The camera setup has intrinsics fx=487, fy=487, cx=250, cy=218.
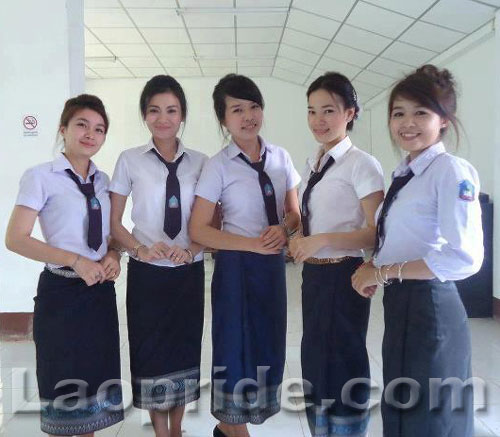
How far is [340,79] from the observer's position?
1.76 metres

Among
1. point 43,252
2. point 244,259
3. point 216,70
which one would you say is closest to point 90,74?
point 216,70

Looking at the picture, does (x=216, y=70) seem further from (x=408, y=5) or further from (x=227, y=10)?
(x=408, y=5)

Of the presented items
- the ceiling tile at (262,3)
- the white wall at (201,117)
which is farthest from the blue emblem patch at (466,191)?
the white wall at (201,117)

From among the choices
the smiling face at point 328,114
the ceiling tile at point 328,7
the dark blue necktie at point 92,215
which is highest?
the ceiling tile at point 328,7

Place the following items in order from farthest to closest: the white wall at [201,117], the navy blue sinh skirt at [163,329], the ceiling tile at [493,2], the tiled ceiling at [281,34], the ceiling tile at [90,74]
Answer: the white wall at [201,117], the ceiling tile at [90,74], the tiled ceiling at [281,34], the ceiling tile at [493,2], the navy blue sinh skirt at [163,329]

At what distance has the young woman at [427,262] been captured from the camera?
1.37 meters

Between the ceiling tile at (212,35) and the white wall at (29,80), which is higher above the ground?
the ceiling tile at (212,35)

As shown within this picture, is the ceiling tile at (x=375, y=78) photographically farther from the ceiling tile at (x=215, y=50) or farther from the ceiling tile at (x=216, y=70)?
the ceiling tile at (x=216, y=70)

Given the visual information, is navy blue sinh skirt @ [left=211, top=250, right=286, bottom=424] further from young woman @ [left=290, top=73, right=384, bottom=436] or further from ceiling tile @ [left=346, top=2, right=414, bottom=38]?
ceiling tile @ [left=346, top=2, right=414, bottom=38]

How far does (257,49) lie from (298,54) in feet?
2.01

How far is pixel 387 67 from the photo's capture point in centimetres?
674

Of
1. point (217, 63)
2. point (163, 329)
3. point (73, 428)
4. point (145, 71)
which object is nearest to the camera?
point (73, 428)

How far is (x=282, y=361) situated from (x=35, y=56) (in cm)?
311

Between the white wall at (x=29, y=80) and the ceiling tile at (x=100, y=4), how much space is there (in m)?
1.45
